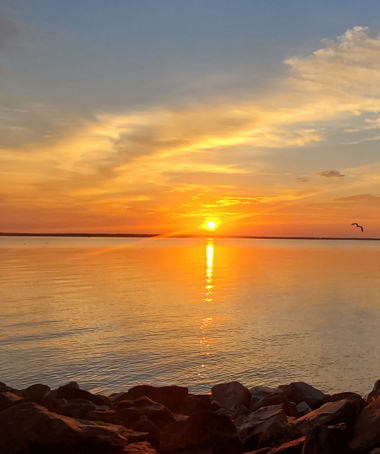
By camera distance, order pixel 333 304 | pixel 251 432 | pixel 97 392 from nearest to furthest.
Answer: pixel 251 432 → pixel 97 392 → pixel 333 304

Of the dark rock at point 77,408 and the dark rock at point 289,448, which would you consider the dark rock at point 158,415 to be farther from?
the dark rock at point 289,448

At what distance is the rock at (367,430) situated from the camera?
8516 mm

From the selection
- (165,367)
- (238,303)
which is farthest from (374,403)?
(238,303)

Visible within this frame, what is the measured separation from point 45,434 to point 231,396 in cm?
680

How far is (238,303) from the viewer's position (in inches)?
1506

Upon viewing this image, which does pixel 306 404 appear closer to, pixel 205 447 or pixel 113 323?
pixel 205 447

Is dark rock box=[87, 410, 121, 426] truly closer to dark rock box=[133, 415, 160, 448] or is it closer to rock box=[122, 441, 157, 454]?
dark rock box=[133, 415, 160, 448]

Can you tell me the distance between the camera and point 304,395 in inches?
559

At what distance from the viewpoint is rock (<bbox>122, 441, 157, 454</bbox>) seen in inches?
359

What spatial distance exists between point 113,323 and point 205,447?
2023cm

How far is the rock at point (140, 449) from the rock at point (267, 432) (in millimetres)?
2048

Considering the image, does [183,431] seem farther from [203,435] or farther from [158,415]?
[158,415]

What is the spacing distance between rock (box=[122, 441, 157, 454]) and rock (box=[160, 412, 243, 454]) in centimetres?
28

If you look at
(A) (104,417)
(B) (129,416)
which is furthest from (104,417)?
(B) (129,416)
